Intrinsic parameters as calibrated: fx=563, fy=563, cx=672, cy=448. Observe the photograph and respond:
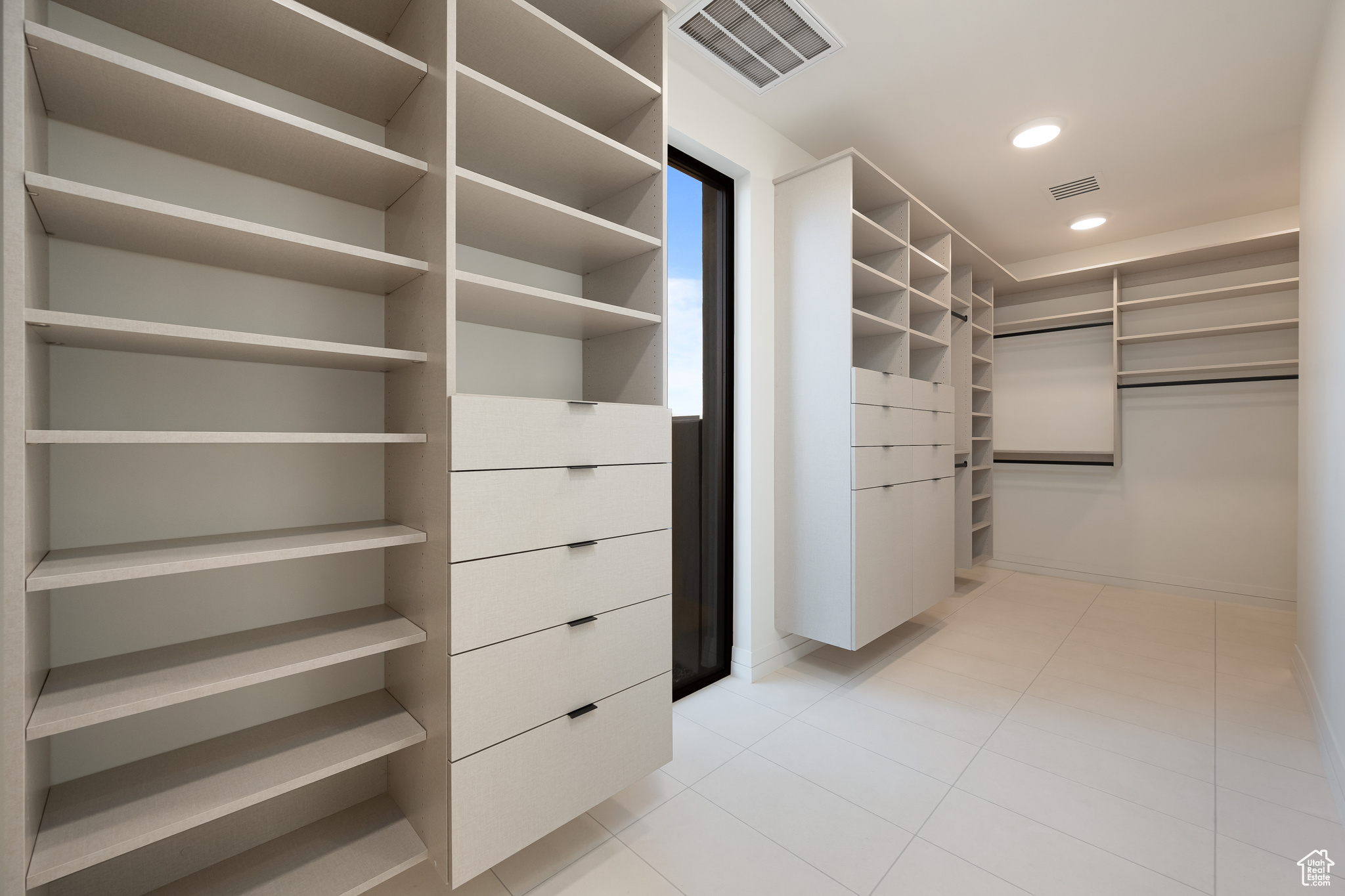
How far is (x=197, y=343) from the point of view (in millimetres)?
1110

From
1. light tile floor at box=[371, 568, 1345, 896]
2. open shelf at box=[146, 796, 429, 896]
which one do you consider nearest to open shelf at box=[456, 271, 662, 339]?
open shelf at box=[146, 796, 429, 896]

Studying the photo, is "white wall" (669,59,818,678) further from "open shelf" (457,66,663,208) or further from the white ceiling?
"open shelf" (457,66,663,208)

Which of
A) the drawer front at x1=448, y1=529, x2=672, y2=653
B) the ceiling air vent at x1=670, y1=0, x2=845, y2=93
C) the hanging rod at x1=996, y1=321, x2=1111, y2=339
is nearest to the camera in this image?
the drawer front at x1=448, y1=529, x2=672, y2=653

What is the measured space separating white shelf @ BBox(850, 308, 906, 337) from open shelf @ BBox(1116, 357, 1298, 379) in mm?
2440

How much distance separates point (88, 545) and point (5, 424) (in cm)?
45

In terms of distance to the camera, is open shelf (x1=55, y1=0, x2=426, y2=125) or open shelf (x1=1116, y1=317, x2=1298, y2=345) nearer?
open shelf (x1=55, y1=0, x2=426, y2=125)

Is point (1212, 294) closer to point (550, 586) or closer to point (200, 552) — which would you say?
point (550, 586)

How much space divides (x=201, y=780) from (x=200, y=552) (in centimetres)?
47

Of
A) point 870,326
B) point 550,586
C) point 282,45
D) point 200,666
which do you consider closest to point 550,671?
point 550,586

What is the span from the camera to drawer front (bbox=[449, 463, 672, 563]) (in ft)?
4.09

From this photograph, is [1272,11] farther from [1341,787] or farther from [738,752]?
[738,752]

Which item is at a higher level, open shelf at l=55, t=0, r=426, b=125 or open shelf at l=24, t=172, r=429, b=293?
open shelf at l=55, t=0, r=426, b=125

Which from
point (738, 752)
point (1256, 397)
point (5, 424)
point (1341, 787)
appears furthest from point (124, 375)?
point (1256, 397)

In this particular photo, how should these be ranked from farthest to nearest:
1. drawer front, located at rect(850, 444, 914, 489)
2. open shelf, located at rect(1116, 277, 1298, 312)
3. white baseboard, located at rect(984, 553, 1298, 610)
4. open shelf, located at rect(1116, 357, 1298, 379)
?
white baseboard, located at rect(984, 553, 1298, 610), open shelf, located at rect(1116, 357, 1298, 379), open shelf, located at rect(1116, 277, 1298, 312), drawer front, located at rect(850, 444, 914, 489)
